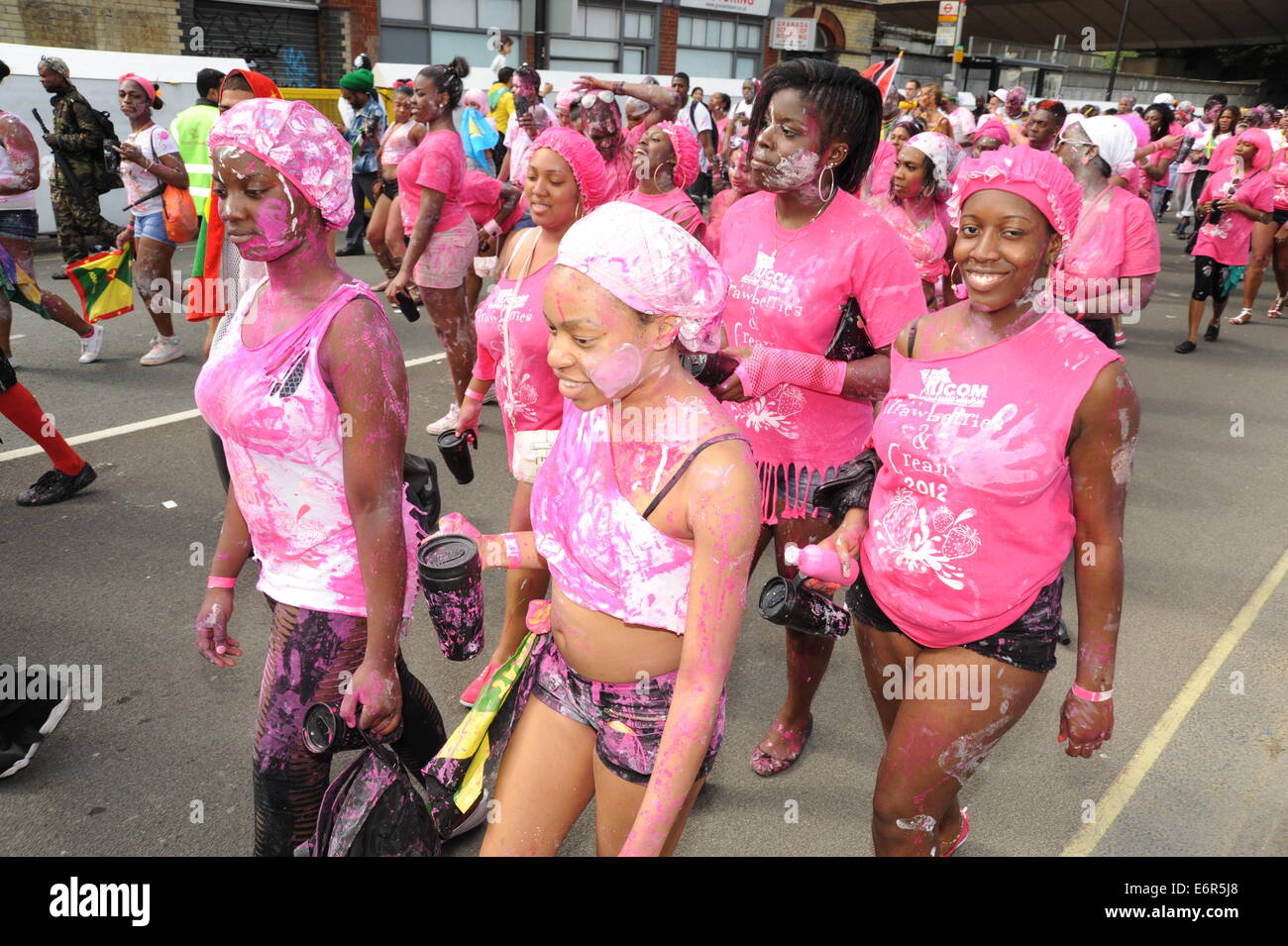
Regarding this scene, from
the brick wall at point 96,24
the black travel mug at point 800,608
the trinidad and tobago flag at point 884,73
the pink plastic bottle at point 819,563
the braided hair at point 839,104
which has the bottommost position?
the black travel mug at point 800,608

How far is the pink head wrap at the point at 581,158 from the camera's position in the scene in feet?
12.1

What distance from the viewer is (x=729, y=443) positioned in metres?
1.84

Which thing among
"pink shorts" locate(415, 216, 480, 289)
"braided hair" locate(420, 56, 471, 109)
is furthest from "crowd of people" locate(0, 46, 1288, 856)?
"braided hair" locate(420, 56, 471, 109)

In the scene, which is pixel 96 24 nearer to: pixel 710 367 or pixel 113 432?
pixel 113 432

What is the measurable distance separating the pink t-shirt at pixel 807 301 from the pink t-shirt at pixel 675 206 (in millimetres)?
1741

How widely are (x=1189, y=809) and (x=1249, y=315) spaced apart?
33.2 feet

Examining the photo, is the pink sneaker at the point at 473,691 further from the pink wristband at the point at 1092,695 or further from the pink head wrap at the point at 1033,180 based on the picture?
the pink head wrap at the point at 1033,180

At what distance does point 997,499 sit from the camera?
2.15 metres

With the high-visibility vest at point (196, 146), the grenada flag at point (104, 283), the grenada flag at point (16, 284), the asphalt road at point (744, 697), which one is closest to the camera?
the asphalt road at point (744, 697)

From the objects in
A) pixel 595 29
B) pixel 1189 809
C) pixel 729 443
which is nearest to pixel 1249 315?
pixel 1189 809

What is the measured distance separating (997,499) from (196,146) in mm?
6824

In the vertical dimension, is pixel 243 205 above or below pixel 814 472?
above

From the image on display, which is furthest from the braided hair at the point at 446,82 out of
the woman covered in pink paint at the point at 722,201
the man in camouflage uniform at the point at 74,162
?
the man in camouflage uniform at the point at 74,162
